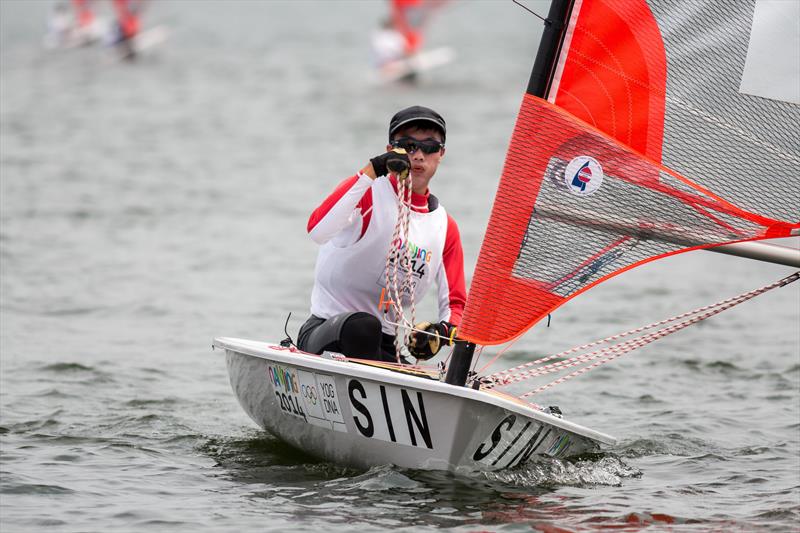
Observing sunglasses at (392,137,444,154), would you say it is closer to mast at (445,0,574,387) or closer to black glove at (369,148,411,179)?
black glove at (369,148,411,179)

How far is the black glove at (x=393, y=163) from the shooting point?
16.5 ft

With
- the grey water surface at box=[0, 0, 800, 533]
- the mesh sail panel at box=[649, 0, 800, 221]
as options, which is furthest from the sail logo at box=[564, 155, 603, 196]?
the grey water surface at box=[0, 0, 800, 533]

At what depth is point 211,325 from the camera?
9.61 metres

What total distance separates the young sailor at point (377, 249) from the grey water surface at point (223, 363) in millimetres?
613

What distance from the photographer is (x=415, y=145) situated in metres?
5.33

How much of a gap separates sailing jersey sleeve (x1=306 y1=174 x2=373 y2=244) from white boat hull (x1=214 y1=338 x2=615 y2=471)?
1.72 feet

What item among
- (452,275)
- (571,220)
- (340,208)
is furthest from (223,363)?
(571,220)

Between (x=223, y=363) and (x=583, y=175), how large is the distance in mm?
4201

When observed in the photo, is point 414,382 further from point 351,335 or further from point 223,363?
point 223,363

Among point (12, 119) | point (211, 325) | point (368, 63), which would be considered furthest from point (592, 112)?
point (368, 63)

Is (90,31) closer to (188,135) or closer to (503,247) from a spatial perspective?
(188,135)

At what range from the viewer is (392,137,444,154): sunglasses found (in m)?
5.31

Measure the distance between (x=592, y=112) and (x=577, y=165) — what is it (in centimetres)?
21

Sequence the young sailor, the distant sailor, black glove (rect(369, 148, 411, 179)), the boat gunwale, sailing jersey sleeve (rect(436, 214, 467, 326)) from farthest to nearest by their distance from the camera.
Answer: the distant sailor, sailing jersey sleeve (rect(436, 214, 467, 326)), the young sailor, black glove (rect(369, 148, 411, 179)), the boat gunwale
